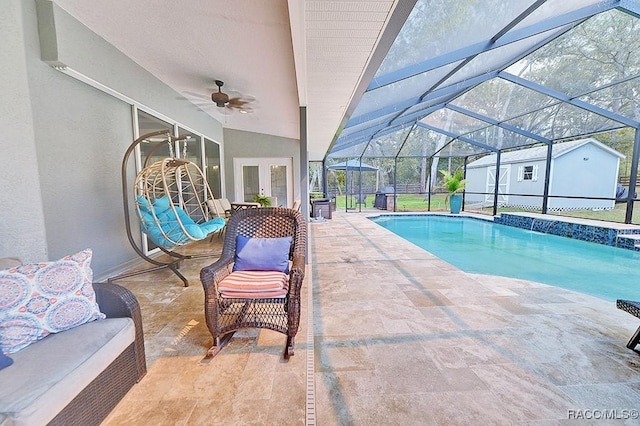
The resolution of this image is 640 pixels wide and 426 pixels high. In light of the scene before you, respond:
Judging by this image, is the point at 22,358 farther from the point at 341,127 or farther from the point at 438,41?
the point at 341,127

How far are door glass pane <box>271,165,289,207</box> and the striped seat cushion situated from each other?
6.49 m

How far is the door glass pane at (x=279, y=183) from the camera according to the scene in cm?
845

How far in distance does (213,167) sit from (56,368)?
262 inches

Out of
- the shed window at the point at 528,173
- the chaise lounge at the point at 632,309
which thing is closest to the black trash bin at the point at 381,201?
the shed window at the point at 528,173

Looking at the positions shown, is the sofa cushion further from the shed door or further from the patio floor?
the shed door

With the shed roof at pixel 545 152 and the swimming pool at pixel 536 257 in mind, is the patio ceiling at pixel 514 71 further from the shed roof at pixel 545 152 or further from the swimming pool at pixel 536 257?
the swimming pool at pixel 536 257

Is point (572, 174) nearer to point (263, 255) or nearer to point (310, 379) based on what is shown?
point (263, 255)

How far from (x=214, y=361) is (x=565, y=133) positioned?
1010 centimetres

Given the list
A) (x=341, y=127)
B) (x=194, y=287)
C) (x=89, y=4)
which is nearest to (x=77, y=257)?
(x=194, y=287)

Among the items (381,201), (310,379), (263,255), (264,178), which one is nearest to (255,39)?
(263,255)

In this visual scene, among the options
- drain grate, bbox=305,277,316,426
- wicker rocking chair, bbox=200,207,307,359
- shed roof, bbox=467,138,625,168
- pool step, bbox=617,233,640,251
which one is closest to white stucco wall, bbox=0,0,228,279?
wicker rocking chair, bbox=200,207,307,359

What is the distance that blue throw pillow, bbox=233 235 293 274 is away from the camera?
2279 mm

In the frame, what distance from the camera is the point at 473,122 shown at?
841cm

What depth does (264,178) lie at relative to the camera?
837 cm
